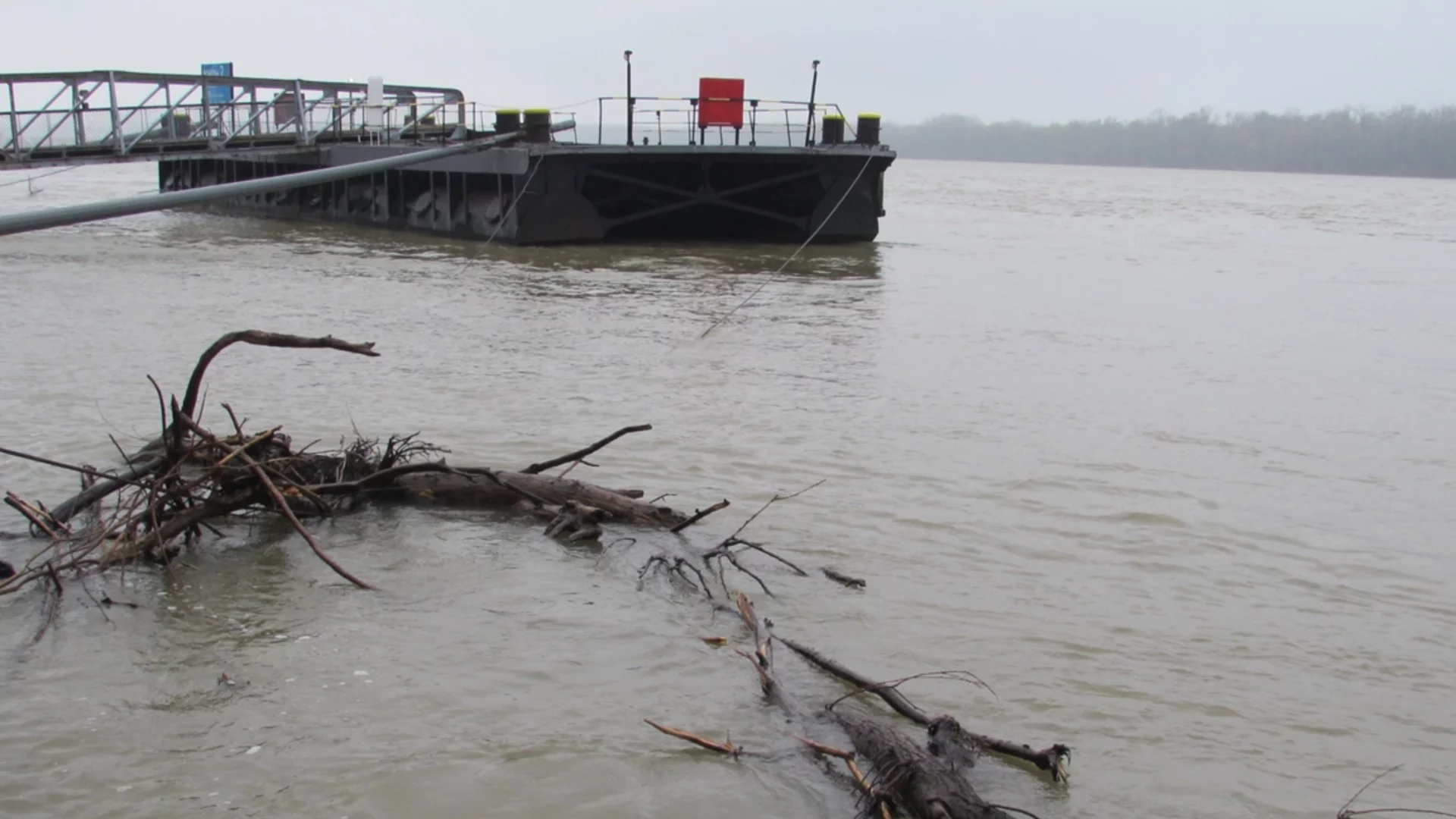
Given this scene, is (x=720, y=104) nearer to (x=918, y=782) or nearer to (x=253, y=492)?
(x=253, y=492)

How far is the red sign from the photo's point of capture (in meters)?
25.1

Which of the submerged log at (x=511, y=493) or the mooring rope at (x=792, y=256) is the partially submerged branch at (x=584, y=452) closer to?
the submerged log at (x=511, y=493)

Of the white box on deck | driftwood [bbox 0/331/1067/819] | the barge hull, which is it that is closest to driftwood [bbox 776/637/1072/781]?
driftwood [bbox 0/331/1067/819]

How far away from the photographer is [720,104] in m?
25.2

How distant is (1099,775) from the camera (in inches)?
188

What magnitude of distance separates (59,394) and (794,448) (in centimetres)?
597

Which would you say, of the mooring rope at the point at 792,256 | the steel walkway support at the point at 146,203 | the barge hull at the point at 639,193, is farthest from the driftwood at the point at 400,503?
the barge hull at the point at 639,193

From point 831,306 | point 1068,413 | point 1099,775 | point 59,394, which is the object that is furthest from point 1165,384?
point 59,394

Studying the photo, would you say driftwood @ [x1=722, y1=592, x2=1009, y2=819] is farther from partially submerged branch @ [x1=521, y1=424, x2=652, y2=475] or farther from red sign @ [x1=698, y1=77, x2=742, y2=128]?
red sign @ [x1=698, y1=77, x2=742, y2=128]

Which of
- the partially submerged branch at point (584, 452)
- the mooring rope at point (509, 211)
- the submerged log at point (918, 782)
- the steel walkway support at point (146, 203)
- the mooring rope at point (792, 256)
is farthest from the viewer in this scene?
the mooring rope at point (509, 211)

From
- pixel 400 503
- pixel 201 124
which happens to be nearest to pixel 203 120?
pixel 201 124

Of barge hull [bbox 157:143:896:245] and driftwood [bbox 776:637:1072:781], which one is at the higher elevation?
barge hull [bbox 157:143:896:245]

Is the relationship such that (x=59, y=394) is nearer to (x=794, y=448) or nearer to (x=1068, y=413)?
(x=794, y=448)

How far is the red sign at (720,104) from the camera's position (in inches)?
989
